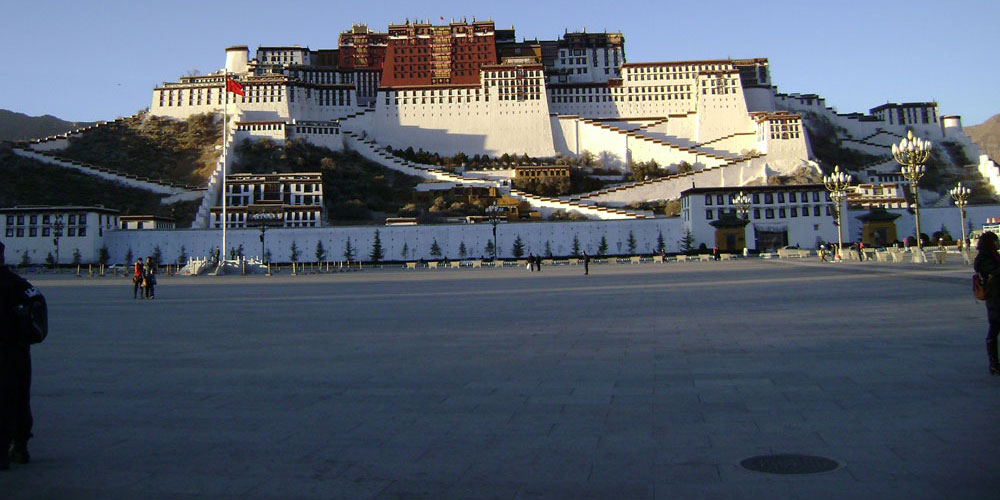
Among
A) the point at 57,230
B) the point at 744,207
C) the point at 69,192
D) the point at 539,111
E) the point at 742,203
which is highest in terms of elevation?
the point at 539,111

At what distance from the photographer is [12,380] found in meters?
5.01

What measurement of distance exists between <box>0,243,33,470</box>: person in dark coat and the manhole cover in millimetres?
4641

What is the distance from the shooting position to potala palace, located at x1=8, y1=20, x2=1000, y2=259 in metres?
86.8

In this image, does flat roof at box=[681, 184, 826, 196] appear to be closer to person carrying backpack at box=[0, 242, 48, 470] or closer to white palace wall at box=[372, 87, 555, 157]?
white palace wall at box=[372, 87, 555, 157]

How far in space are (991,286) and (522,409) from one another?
183 inches

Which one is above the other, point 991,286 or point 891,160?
point 891,160

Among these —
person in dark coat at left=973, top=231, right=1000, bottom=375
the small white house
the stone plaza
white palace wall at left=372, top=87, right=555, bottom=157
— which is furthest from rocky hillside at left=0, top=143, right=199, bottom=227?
person in dark coat at left=973, top=231, right=1000, bottom=375

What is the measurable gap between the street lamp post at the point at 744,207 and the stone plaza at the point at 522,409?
49.9m

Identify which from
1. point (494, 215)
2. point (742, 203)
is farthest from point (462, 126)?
point (742, 203)

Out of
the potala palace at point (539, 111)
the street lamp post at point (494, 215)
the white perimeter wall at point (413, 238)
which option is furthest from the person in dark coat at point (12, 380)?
the potala palace at point (539, 111)

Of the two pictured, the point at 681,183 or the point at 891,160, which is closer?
the point at 681,183

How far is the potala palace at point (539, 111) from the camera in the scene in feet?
285

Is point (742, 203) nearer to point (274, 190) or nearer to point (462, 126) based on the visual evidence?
point (462, 126)

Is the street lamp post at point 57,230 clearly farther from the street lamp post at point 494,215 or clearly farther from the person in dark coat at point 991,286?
the person in dark coat at point 991,286
